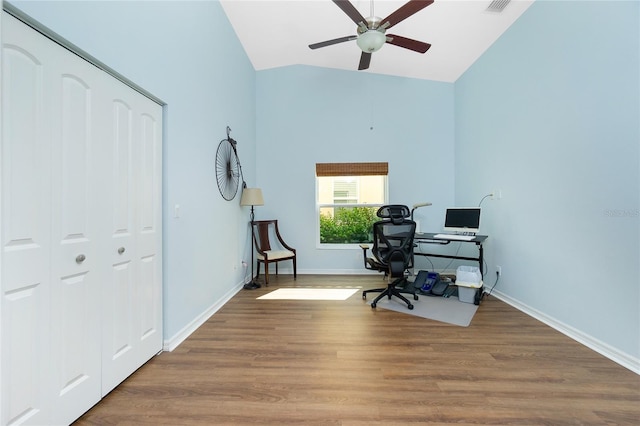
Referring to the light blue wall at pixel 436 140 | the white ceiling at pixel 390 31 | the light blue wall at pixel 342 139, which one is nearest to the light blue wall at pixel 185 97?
the light blue wall at pixel 436 140

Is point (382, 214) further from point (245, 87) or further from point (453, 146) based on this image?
point (245, 87)

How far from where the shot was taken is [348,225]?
15.0 ft

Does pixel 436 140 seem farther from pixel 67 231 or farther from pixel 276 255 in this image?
pixel 67 231

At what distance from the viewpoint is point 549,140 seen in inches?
101

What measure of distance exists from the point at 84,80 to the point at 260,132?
3183 millimetres

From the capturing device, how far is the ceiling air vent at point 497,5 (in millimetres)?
2711

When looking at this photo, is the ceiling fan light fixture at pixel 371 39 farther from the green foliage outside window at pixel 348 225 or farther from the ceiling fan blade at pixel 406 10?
the green foliage outside window at pixel 348 225

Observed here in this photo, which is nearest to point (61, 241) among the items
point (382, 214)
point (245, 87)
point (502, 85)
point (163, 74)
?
point (163, 74)

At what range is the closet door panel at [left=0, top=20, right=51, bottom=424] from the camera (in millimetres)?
1079

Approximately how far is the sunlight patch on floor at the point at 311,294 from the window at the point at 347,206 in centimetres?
104

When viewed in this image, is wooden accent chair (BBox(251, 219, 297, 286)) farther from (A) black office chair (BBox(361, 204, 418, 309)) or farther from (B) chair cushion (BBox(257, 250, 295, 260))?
(A) black office chair (BBox(361, 204, 418, 309))

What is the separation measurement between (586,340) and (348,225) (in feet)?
10.2

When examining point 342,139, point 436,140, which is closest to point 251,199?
point 342,139

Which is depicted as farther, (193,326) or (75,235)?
(193,326)
